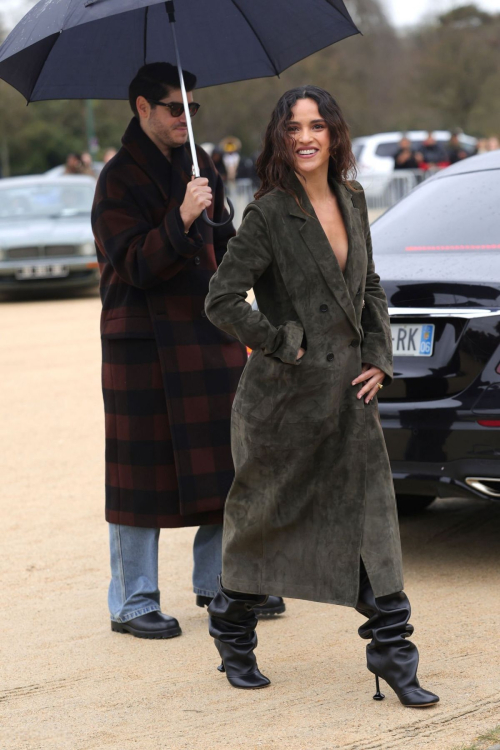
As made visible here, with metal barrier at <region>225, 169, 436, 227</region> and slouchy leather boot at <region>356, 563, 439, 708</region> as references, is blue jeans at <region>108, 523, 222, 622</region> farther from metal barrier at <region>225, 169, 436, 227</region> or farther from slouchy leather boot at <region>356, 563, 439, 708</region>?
metal barrier at <region>225, 169, 436, 227</region>

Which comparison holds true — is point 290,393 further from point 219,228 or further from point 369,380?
point 219,228

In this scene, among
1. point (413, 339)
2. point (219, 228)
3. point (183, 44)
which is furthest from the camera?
point (413, 339)

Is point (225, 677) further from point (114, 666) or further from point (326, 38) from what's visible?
point (326, 38)

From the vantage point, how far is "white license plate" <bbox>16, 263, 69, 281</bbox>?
17.1 metres

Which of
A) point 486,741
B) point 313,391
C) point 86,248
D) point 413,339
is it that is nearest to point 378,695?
point 486,741

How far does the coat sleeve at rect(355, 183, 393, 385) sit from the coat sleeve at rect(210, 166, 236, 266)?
0.97 metres

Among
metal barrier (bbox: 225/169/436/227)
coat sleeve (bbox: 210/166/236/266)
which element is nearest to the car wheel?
coat sleeve (bbox: 210/166/236/266)

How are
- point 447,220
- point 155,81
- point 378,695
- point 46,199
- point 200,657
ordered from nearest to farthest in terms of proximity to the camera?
point 378,695 < point 200,657 < point 155,81 < point 447,220 < point 46,199

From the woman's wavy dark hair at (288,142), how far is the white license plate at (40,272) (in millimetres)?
13763

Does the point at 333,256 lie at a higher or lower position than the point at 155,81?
lower

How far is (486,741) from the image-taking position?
3.38 metres

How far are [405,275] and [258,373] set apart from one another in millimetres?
1542

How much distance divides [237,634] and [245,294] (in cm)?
109

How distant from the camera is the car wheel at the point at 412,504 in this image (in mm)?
6137
